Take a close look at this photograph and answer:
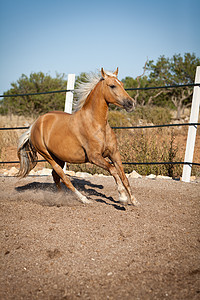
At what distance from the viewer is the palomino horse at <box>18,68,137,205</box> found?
158 inches

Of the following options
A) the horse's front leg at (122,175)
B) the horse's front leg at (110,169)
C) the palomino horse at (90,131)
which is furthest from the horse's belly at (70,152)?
the horse's front leg at (122,175)

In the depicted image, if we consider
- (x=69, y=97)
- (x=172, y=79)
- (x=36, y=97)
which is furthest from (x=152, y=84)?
(x=69, y=97)

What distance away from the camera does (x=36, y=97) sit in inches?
991

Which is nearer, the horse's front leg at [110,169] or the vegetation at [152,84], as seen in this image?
the horse's front leg at [110,169]

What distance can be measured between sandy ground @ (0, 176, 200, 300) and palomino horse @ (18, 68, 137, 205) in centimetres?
50

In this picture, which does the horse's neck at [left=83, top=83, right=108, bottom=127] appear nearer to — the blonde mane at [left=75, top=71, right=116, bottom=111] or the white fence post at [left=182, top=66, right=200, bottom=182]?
the blonde mane at [left=75, top=71, right=116, bottom=111]

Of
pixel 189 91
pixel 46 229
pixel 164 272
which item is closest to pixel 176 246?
pixel 164 272

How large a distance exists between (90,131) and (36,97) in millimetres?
22164

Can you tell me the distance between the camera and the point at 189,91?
28156mm

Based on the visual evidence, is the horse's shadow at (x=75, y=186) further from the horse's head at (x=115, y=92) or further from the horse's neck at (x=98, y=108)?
the horse's head at (x=115, y=92)

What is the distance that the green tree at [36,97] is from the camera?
81.8ft

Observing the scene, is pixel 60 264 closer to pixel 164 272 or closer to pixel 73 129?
pixel 164 272

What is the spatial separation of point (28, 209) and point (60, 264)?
1.71 metres

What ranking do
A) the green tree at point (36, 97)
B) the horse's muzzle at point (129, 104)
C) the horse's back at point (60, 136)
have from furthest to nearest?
the green tree at point (36, 97) < the horse's back at point (60, 136) < the horse's muzzle at point (129, 104)
